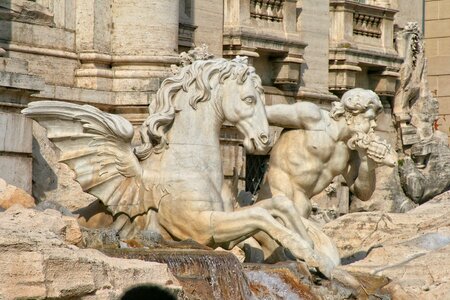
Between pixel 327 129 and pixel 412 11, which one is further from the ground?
pixel 412 11

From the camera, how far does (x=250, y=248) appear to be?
15.0m

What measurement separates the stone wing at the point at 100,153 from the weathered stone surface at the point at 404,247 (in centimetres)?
210

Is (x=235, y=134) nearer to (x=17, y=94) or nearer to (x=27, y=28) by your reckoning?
(x=27, y=28)

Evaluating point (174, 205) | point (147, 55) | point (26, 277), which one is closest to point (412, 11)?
point (147, 55)

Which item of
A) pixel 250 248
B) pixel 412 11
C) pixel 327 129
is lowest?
pixel 250 248

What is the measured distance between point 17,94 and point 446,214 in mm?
5075

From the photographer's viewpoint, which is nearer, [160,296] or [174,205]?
[160,296]

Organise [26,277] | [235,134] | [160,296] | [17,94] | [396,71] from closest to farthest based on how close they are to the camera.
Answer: [160,296], [26,277], [17,94], [235,134], [396,71]

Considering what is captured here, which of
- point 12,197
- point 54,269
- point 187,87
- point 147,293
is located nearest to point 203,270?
point 12,197

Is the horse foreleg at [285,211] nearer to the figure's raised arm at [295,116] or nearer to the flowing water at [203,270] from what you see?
the figure's raised arm at [295,116]

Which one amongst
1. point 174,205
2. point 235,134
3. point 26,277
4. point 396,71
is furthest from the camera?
point 396,71

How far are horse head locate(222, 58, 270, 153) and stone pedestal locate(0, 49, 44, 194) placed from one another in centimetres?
218

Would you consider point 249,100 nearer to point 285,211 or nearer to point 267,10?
point 285,211

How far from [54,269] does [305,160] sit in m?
5.87
